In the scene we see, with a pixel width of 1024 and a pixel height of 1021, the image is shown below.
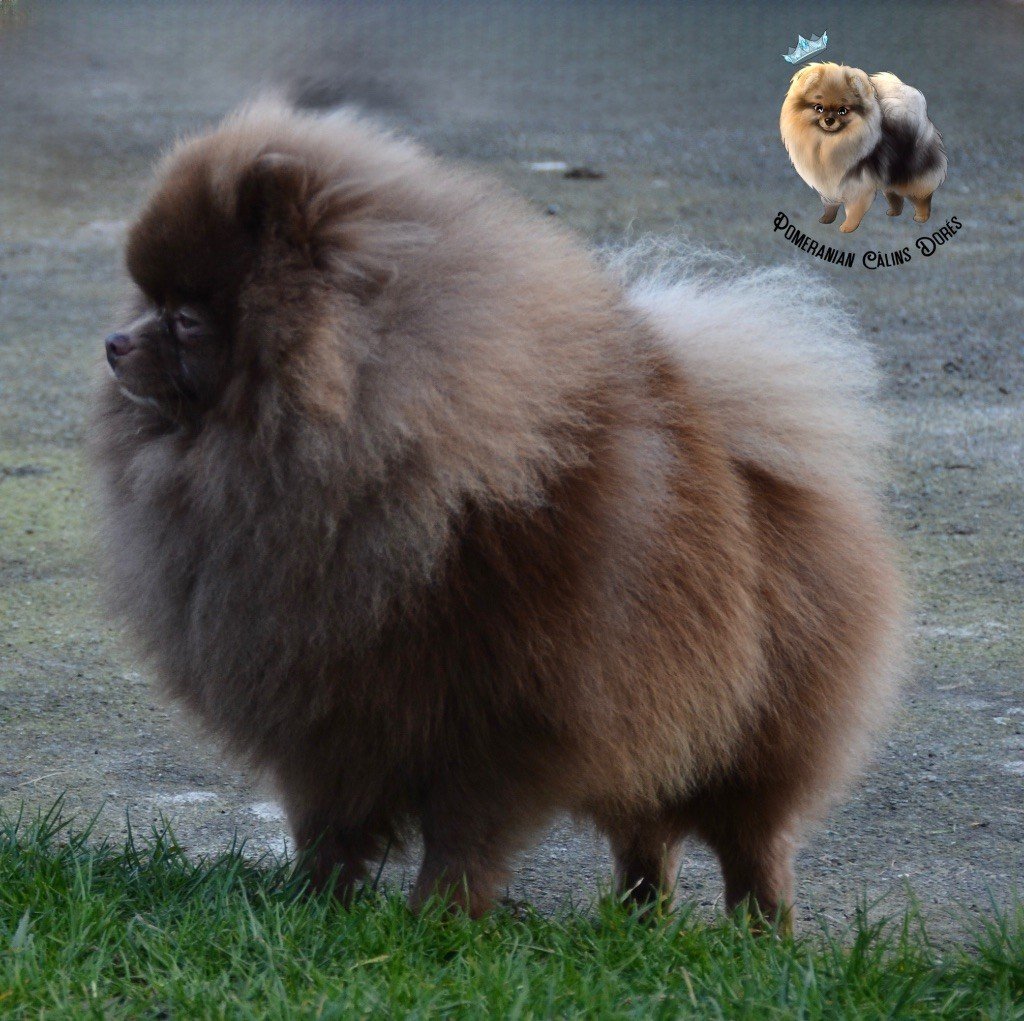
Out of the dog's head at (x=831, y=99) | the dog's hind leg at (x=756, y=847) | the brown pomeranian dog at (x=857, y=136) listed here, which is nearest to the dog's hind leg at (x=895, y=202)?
the brown pomeranian dog at (x=857, y=136)

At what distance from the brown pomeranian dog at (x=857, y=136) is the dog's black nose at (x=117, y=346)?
7.84ft

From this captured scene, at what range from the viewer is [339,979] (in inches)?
91.6

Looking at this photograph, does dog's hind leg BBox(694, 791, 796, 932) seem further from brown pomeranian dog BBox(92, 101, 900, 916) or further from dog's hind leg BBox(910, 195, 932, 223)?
dog's hind leg BBox(910, 195, 932, 223)

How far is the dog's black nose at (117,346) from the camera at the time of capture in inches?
100

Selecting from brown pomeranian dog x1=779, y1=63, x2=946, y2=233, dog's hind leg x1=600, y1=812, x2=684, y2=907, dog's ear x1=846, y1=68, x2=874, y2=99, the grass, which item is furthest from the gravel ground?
dog's ear x1=846, y1=68, x2=874, y2=99

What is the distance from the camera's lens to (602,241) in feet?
29.4

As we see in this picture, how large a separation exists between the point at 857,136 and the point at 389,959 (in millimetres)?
2958

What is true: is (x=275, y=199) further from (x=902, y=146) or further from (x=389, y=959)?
(x=902, y=146)

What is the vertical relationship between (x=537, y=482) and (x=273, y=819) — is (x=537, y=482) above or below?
above

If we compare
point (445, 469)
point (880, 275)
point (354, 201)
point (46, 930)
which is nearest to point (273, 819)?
point (46, 930)

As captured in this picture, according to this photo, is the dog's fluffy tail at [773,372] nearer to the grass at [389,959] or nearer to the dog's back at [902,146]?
the grass at [389,959]

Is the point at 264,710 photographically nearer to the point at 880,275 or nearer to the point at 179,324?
the point at 179,324

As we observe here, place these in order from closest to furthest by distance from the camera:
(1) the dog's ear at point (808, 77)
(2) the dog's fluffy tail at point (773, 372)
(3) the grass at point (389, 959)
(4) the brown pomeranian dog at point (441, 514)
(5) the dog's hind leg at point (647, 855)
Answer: (3) the grass at point (389, 959), (4) the brown pomeranian dog at point (441, 514), (2) the dog's fluffy tail at point (773, 372), (5) the dog's hind leg at point (647, 855), (1) the dog's ear at point (808, 77)

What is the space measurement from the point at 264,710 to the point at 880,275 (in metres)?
7.09
